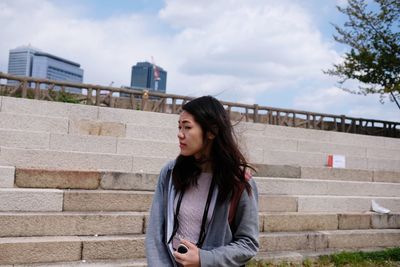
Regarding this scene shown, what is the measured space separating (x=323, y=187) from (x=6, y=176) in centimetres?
459

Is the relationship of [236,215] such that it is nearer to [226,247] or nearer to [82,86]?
[226,247]

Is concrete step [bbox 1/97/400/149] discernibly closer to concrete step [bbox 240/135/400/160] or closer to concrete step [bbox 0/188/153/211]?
concrete step [bbox 240/135/400/160]

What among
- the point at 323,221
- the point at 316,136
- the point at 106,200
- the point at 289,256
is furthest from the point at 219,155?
the point at 316,136

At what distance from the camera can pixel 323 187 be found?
→ 19.9ft

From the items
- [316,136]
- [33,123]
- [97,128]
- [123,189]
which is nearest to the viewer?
[123,189]

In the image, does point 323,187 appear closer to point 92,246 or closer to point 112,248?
point 112,248

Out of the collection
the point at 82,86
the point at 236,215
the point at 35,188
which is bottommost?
the point at 35,188

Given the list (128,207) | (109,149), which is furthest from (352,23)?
(128,207)

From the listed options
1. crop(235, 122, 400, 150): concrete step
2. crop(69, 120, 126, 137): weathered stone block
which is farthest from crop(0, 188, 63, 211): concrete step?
crop(235, 122, 400, 150): concrete step

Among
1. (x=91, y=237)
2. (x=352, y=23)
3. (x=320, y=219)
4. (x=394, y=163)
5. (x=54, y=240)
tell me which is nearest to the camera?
(x=54, y=240)

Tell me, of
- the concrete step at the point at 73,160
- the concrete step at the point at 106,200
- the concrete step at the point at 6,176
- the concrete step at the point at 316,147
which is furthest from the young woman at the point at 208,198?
the concrete step at the point at 316,147

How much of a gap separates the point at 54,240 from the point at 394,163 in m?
7.44

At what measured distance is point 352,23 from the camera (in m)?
13.2

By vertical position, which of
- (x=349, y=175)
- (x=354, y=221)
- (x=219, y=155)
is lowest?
(x=354, y=221)
